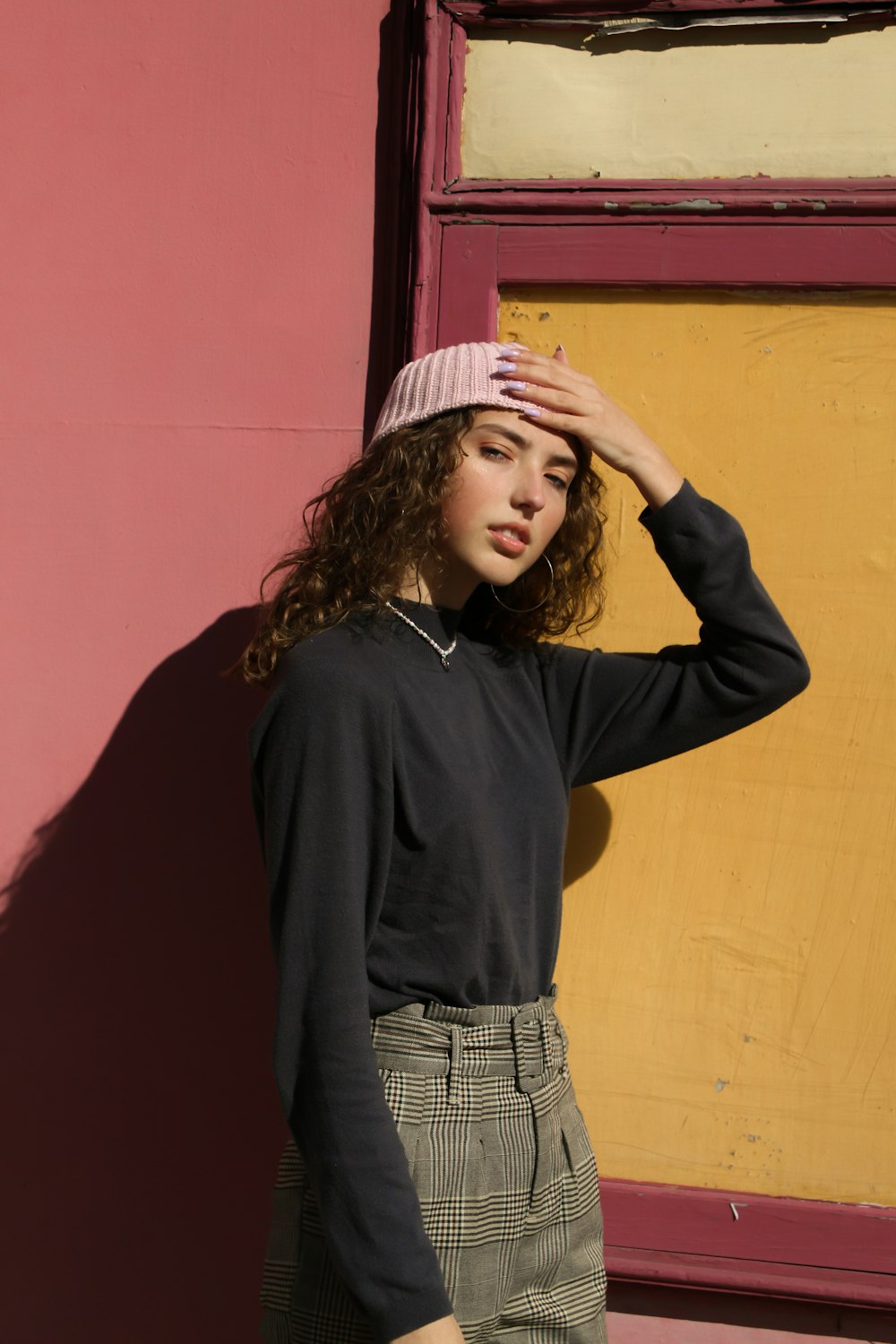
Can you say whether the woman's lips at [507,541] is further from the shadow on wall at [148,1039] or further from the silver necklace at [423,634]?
the shadow on wall at [148,1039]

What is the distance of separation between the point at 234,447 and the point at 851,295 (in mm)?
1152

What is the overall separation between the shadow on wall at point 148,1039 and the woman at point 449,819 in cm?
56

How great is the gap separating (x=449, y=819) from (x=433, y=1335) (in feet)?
2.01

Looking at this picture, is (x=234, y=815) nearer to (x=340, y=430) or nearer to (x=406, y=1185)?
(x=340, y=430)

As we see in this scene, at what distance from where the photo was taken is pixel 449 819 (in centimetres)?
162

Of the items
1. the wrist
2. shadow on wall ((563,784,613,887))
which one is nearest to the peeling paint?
the wrist

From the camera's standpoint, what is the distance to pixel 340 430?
225 centimetres

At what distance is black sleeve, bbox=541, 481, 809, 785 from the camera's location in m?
1.74

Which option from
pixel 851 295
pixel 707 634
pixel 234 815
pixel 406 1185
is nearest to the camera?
pixel 406 1185

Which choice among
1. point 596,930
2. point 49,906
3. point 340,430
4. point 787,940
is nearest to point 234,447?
point 340,430

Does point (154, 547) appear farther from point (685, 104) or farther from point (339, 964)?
point (685, 104)

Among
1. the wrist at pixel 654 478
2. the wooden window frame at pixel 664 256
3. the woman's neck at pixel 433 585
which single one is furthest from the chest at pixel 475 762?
the wooden window frame at pixel 664 256

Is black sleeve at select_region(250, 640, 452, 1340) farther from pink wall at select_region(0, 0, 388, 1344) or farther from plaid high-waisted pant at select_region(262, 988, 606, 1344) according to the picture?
pink wall at select_region(0, 0, 388, 1344)

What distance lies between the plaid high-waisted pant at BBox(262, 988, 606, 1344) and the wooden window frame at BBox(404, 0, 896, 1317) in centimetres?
50
